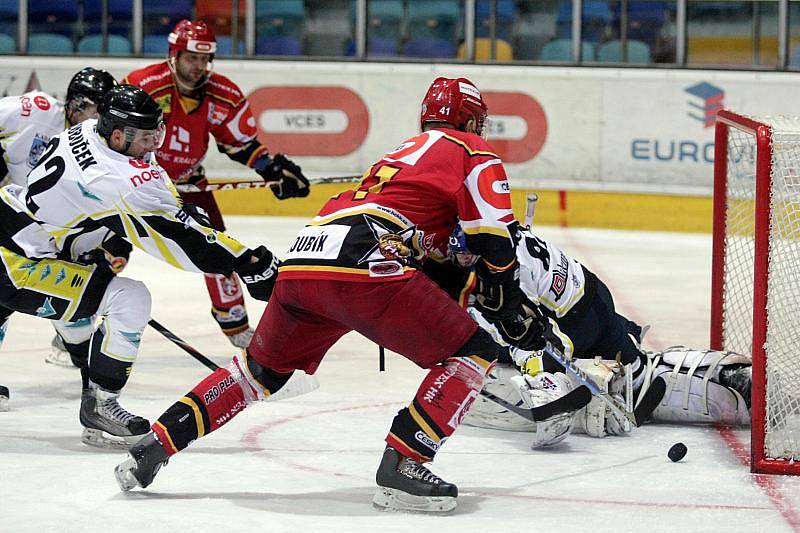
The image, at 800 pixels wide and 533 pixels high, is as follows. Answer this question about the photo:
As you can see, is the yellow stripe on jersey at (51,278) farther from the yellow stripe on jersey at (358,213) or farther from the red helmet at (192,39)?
the red helmet at (192,39)

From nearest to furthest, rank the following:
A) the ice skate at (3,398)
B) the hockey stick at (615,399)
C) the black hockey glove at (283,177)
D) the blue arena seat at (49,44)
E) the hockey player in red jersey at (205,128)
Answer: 1. the hockey stick at (615,399)
2. the ice skate at (3,398)
3. the hockey player in red jersey at (205,128)
4. the black hockey glove at (283,177)
5. the blue arena seat at (49,44)

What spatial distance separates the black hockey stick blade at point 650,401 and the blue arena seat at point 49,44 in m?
5.55

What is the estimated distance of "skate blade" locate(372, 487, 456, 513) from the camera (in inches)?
110

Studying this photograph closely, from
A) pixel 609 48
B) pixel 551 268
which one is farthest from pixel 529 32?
pixel 551 268

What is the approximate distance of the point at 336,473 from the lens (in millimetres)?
3180

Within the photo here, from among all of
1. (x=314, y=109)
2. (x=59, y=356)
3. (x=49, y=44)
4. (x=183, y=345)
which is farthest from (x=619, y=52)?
(x=183, y=345)

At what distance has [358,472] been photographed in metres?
3.19

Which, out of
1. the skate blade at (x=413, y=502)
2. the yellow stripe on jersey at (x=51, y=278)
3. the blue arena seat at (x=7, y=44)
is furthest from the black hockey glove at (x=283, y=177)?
the blue arena seat at (x=7, y=44)

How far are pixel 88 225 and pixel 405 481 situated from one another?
108 centimetres

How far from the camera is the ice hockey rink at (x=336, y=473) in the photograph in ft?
9.10

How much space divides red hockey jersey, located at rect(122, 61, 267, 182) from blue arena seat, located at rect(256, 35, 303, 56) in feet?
11.0

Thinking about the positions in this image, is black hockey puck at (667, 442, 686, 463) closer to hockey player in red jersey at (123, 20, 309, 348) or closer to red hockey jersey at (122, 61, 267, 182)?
hockey player in red jersey at (123, 20, 309, 348)

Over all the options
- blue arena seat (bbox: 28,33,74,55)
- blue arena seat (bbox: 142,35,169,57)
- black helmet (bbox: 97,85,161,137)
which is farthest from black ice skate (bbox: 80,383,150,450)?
blue arena seat (bbox: 28,33,74,55)

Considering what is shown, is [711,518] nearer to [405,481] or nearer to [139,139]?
[405,481]
